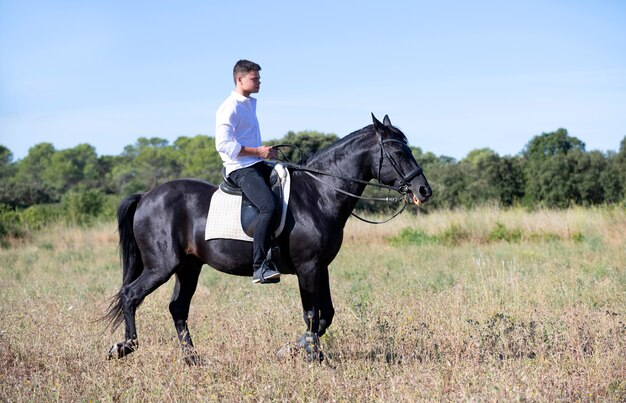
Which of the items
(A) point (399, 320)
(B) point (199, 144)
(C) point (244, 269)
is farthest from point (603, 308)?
(B) point (199, 144)

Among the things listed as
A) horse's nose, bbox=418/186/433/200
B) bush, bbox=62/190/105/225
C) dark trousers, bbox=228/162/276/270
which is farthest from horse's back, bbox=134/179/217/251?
bush, bbox=62/190/105/225

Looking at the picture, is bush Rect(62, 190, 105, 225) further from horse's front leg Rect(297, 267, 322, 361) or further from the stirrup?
horse's front leg Rect(297, 267, 322, 361)

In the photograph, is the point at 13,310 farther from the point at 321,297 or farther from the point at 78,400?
the point at 321,297

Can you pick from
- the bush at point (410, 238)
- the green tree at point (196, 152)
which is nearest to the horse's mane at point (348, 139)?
the bush at point (410, 238)

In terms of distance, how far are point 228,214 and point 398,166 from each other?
1937 millimetres

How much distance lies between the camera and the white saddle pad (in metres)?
6.76

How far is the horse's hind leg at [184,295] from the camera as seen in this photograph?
725 cm

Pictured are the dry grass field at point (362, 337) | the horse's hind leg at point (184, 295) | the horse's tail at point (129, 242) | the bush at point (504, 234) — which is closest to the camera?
the dry grass field at point (362, 337)

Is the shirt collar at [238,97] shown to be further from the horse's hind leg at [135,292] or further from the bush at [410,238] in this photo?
the bush at [410,238]

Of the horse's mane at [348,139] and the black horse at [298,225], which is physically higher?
the horse's mane at [348,139]

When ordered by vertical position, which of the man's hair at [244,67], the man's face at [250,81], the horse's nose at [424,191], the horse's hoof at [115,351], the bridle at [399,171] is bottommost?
the horse's hoof at [115,351]

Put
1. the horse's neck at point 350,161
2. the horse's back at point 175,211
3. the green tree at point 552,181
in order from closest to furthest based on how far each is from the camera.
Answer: the horse's neck at point 350,161 < the horse's back at point 175,211 < the green tree at point 552,181

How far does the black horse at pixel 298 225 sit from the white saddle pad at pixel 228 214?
0.09 m

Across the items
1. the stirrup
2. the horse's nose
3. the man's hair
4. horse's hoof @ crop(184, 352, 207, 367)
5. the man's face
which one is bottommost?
horse's hoof @ crop(184, 352, 207, 367)
